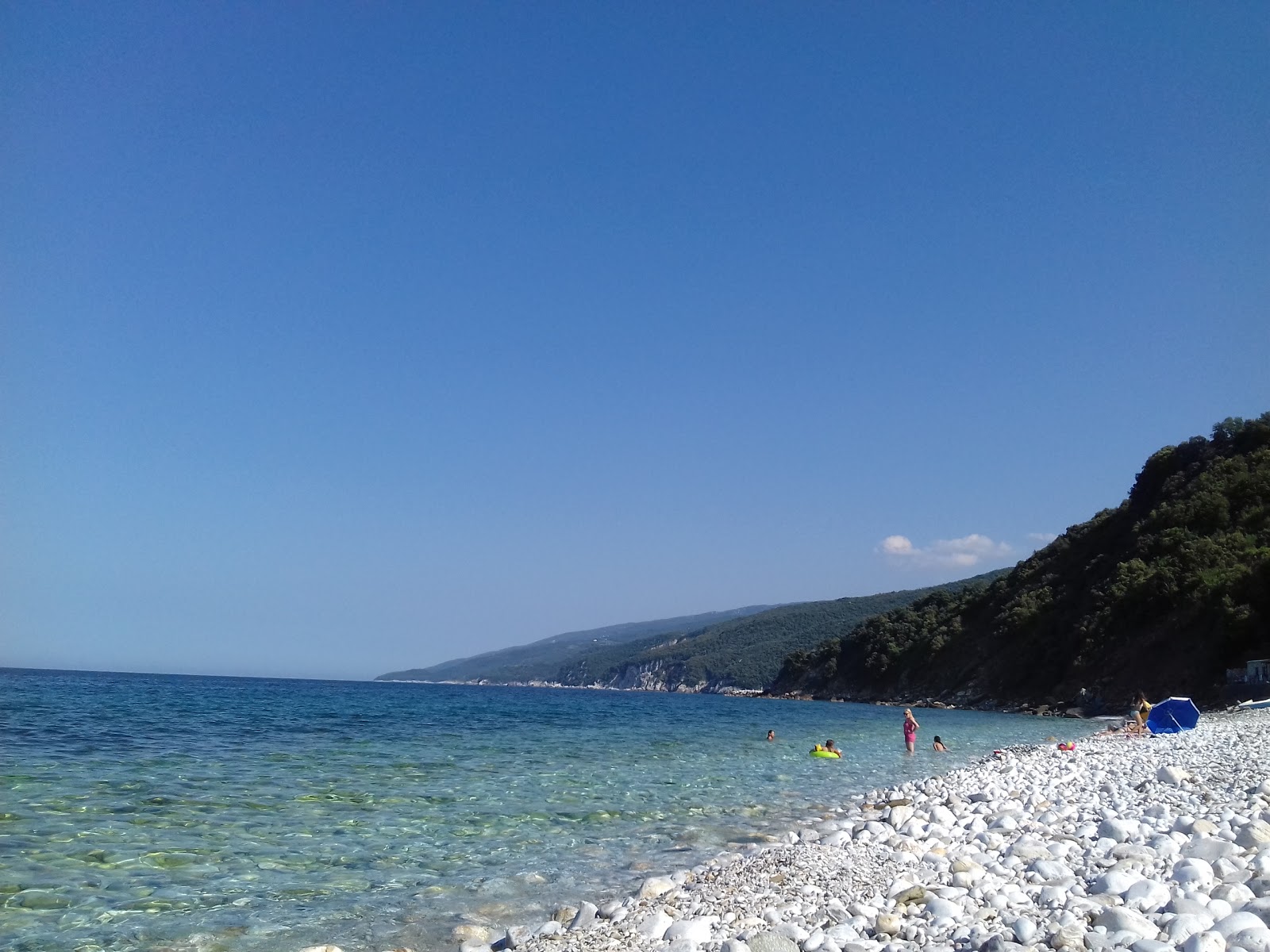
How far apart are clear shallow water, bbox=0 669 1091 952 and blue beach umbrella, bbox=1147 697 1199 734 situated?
540cm

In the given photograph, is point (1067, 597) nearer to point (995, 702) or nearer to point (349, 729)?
point (995, 702)

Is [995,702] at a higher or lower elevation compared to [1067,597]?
lower

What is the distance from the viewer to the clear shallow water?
849cm

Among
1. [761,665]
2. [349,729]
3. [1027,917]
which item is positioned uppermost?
[1027,917]

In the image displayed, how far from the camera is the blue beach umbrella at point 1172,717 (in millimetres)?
26328

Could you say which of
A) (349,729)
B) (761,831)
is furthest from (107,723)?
(761,831)

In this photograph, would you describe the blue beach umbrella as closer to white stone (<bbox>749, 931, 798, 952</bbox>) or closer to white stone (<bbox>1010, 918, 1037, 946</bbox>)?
white stone (<bbox>1010, 918, 1037, 946</bbox>)

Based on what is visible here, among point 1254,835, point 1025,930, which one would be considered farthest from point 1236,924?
point 1254,835

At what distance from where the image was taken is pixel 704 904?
756 centimetres

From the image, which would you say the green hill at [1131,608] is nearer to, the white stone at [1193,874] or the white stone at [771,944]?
the white stone at [1193,874]

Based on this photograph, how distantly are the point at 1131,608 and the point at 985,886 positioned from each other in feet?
220

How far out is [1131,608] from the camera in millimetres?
64688

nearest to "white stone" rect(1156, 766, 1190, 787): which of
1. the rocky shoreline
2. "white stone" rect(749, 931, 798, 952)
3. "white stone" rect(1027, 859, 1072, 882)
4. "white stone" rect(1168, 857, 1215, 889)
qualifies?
the rocky shoreline

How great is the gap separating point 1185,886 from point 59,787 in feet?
55.7
